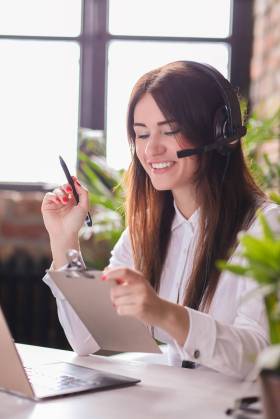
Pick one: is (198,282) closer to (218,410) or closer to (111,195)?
(218,410)

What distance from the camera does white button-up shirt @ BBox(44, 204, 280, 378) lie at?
1.30 m

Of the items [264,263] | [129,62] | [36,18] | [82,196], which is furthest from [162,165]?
[36,18]

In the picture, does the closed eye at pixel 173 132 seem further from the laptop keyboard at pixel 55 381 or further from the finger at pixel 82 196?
the laptop keyboard at pixel 55 381

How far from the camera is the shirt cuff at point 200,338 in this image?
128cm

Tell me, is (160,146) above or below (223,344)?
above

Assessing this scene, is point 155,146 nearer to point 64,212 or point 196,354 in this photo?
point 64,212

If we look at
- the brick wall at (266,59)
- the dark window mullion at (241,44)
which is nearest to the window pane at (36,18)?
the dark window mullion at (241,44)

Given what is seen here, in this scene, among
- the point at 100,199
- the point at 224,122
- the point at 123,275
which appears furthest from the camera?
the point at 100,199

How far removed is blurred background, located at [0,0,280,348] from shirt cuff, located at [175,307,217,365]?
2.04m

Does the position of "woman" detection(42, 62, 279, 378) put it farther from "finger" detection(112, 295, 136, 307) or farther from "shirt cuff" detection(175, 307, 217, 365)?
"finger" detection(112, 295, 136, 307)

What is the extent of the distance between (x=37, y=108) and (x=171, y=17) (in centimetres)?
74

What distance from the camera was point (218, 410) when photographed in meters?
1.07

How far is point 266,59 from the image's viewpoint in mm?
3229

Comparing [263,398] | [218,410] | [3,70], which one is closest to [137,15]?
[3,70]
